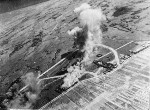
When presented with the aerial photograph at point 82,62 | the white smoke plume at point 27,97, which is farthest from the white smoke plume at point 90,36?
the white smoke plume at point 27,97

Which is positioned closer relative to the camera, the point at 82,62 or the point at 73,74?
the point at 73,74

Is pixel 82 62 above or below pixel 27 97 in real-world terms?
above

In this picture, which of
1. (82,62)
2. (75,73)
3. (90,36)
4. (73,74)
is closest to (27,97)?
(73,74)

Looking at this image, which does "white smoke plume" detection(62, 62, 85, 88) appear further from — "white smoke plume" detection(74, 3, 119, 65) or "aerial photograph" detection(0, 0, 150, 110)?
"white smoke plume" detection(74, 3, 119, 65)

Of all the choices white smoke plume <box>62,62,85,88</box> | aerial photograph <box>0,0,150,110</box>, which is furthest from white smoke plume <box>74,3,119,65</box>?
white smoke plume <box>62,62,85,88</box>

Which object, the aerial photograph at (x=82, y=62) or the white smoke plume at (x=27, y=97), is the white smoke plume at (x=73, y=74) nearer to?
the aerial photograph at (x=82, y=62)

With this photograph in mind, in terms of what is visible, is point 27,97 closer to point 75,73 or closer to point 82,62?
point 75,73

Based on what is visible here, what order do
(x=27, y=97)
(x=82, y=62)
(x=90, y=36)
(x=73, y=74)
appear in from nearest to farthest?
(x=27, y=97)
(x=73, y=74)
(x=82, y=62)
(x=90, y=36)

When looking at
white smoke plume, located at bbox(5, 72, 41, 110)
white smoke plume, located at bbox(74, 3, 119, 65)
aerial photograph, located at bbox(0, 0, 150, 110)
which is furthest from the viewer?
white smoke plume, located at bbox(74, 3, 119, 65)
